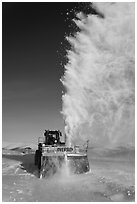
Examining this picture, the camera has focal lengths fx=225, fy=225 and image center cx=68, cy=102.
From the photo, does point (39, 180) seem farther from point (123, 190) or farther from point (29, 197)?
point (123, 190)

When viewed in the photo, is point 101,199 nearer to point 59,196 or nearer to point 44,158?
point 59,196

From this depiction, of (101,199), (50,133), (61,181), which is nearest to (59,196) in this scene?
(101,199)

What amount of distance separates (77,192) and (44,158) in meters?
8.18

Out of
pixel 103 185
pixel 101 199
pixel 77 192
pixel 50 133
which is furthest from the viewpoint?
pixel 50 133

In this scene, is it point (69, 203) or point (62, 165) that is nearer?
point (69, 203)

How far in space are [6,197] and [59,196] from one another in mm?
4749

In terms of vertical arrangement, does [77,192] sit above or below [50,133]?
below

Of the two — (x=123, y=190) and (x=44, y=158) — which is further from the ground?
(x=44, y=158)

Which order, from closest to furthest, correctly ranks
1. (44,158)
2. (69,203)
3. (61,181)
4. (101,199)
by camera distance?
(69,203) < (101,199) < (61,181) < (44,158)

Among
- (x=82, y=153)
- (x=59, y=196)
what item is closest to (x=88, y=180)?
(x=82, y=153)

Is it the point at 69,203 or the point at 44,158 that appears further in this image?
the point at 44,158

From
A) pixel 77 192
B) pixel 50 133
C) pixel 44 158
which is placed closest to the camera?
pixel 77 192

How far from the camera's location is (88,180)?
2738cm

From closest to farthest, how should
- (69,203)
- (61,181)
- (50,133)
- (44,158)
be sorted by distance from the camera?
(69,203), (61,181), (44,158), (50,133)
